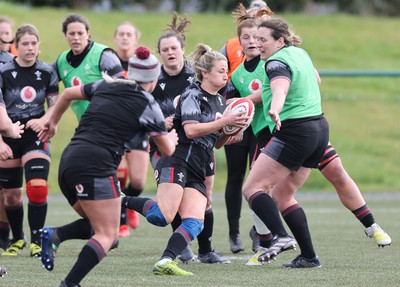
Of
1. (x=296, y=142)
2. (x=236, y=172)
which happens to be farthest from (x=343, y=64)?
(x=296, y=142)

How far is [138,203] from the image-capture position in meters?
7.45

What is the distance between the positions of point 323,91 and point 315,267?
11992 mm

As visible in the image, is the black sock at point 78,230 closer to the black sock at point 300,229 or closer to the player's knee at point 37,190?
the black sock at point 300,229

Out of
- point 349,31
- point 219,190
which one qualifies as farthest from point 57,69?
point 349,31

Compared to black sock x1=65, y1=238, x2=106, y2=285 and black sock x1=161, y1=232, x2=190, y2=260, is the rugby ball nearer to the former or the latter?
black sock x1=161, y1=232, x2=190, y2=260

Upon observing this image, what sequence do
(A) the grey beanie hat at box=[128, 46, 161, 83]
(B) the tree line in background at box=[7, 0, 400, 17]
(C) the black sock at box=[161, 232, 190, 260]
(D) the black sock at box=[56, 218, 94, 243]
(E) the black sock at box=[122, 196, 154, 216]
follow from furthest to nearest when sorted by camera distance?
(B) the tree line in background at box=[7, 0, 400, 17], (E) the black sock at box=[122, 196, 154, 216], (C) the black sock at box=[161, 232, 190, 260], (D) the black sock at box=[56, 218, 94, 243], (A) the grey beanie hat at box=[128, 46, 161, 83]

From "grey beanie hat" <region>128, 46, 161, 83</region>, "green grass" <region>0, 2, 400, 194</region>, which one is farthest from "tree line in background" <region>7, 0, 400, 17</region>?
"grey beanie hat" <region>128, 46, 161, 83</region>

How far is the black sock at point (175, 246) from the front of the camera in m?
7.18

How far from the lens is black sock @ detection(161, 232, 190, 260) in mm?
7176

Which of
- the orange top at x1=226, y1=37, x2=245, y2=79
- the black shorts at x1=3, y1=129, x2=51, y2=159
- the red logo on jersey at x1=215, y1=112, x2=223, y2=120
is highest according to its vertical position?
the orange top at x1=226, y1=37, x2=245, y2=79

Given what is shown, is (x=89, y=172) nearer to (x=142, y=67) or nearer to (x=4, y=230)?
(x=142, y=67)

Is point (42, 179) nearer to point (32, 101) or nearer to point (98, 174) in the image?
point (32, 101)

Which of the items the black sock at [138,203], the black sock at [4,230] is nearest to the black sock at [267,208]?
the black sock at [138,203]

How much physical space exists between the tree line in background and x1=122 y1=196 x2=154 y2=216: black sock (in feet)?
74.6
